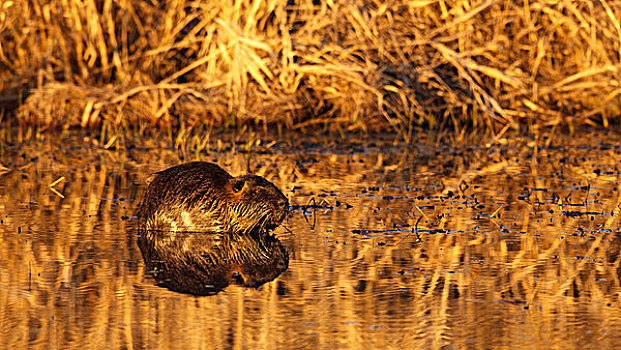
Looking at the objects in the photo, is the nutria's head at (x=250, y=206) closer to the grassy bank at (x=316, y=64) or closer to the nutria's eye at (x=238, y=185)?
the nutria's eye at (x=238, y=185)

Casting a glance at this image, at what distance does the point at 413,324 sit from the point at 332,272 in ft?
4.19

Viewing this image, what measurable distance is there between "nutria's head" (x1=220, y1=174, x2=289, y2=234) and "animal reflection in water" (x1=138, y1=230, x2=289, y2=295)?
0.10 metres

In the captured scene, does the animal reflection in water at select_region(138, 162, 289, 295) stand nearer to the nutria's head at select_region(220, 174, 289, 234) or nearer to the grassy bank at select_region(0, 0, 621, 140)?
the nutria's head at select_region(220, 174, 289, 234)

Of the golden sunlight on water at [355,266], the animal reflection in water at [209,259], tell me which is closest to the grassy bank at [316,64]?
the golden sunlight on water at [355,266]

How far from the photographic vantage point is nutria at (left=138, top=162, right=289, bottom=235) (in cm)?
804

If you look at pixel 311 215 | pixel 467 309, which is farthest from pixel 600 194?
pixel 467 309

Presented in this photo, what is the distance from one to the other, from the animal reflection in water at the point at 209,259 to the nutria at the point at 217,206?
3.1 inches

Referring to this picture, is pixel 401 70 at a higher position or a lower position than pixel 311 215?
higher

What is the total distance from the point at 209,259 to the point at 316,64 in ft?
31.1

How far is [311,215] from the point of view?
8.99m

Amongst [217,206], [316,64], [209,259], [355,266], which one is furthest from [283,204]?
[316,64]

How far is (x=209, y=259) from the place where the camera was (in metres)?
7.24

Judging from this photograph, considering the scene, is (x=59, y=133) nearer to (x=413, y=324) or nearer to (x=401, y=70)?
(x=401, y=70)

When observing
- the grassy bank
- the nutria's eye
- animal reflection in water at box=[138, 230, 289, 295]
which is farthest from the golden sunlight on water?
the grassy bank
